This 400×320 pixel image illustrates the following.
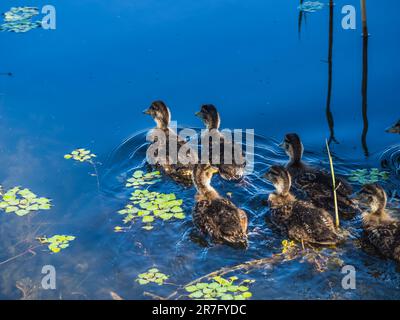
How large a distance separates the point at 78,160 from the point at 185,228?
1.76 meters

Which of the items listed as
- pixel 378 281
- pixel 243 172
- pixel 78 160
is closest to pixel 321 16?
pixel 243 172

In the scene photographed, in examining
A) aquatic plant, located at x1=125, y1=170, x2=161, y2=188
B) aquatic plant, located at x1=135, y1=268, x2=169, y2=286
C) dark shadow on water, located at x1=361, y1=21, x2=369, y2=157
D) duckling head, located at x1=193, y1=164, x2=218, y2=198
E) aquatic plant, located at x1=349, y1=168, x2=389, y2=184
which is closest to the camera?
aquatic plant, located at x1=135, y1=268, x2=169, y2=286

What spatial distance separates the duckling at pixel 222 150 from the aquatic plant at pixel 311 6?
9.34 ft

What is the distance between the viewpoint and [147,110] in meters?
7.45

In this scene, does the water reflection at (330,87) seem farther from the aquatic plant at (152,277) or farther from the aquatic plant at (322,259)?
the aquatic plant at (152,277)

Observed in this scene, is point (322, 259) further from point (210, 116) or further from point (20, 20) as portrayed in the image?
point (20, 20)

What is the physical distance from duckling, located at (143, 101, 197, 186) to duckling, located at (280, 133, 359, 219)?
106 cm

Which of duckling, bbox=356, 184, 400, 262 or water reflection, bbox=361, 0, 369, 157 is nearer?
duckling, bbox=356, 184, 400, 262

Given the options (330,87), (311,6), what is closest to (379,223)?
(330,87)

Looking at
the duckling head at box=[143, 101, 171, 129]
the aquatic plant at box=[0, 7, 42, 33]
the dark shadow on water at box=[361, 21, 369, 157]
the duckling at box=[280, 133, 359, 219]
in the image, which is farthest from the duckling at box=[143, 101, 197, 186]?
the aquatic plant at box=[0, 7, 42, 33]

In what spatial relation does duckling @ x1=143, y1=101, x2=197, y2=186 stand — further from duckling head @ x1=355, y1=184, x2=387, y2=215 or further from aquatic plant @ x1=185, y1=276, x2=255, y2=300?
duckling head @ x1=355, y1=184, x2=387, y2=215

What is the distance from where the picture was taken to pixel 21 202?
625cm

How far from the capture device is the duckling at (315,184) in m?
6.09

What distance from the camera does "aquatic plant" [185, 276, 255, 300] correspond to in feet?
16.5
